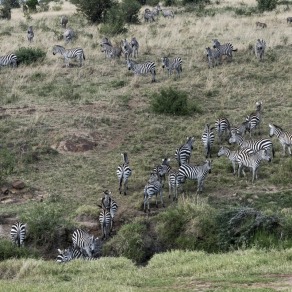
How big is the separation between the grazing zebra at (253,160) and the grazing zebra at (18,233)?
601 cm

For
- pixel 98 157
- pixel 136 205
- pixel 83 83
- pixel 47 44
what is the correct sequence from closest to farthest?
pixel 136 205, pixel 98 157, pixel 83 83, pixel 47 44

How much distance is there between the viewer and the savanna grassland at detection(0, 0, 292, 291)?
1096cm

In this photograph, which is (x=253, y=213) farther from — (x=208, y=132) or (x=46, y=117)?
(x=46, y=117)

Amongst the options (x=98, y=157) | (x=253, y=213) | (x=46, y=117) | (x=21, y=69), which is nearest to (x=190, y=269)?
(x=253, y=213)

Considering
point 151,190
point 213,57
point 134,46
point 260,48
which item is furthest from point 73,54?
point 151,190

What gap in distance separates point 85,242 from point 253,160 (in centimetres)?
541

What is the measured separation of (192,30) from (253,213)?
21.4 m

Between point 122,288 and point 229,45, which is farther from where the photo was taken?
point 229,45

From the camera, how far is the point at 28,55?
1140 inches

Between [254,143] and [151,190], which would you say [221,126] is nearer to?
[254,143]

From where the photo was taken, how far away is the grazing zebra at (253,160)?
17.7 metres

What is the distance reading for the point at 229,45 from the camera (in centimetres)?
2856

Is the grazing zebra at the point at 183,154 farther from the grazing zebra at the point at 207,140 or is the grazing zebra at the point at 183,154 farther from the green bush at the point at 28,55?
the green bush at the point at 28,55

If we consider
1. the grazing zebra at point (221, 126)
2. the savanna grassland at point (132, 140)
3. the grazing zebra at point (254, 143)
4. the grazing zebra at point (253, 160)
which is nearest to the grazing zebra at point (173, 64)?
the savanna grassland at point (132, 140)
